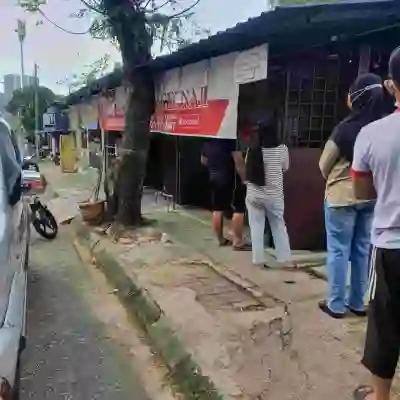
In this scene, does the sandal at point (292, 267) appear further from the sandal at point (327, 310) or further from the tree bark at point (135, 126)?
the tree bark at point (135, 126)

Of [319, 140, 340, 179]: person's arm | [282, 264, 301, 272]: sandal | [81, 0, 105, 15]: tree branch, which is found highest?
[81, 0, 105, 15]: tree branch

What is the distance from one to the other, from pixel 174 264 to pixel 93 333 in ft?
5.47

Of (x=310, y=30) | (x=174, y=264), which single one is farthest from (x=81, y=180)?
(x=310, y=30)

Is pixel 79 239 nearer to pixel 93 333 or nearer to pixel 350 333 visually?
pixel 93 333

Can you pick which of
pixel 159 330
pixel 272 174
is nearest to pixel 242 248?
pixel 272 174

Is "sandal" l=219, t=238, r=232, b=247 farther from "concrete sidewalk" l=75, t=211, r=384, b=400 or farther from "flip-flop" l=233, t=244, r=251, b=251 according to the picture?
"flip-flop" l=233, t=244, r=251, b=251

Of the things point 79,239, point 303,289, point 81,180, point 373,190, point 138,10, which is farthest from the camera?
point 81,180

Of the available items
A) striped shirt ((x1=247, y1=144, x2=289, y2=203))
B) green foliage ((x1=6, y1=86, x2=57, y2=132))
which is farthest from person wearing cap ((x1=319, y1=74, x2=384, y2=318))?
green foliage ((x1=6, y1=86, x2=57, y2=132))

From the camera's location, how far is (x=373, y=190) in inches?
111

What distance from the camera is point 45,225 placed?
9.13 meters

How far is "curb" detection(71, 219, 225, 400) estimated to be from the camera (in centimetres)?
360

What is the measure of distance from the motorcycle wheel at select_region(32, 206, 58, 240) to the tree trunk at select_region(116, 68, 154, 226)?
1259 millimetres

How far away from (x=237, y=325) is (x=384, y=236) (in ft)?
6.62

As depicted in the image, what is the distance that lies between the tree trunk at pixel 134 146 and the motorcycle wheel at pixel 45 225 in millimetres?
1259
